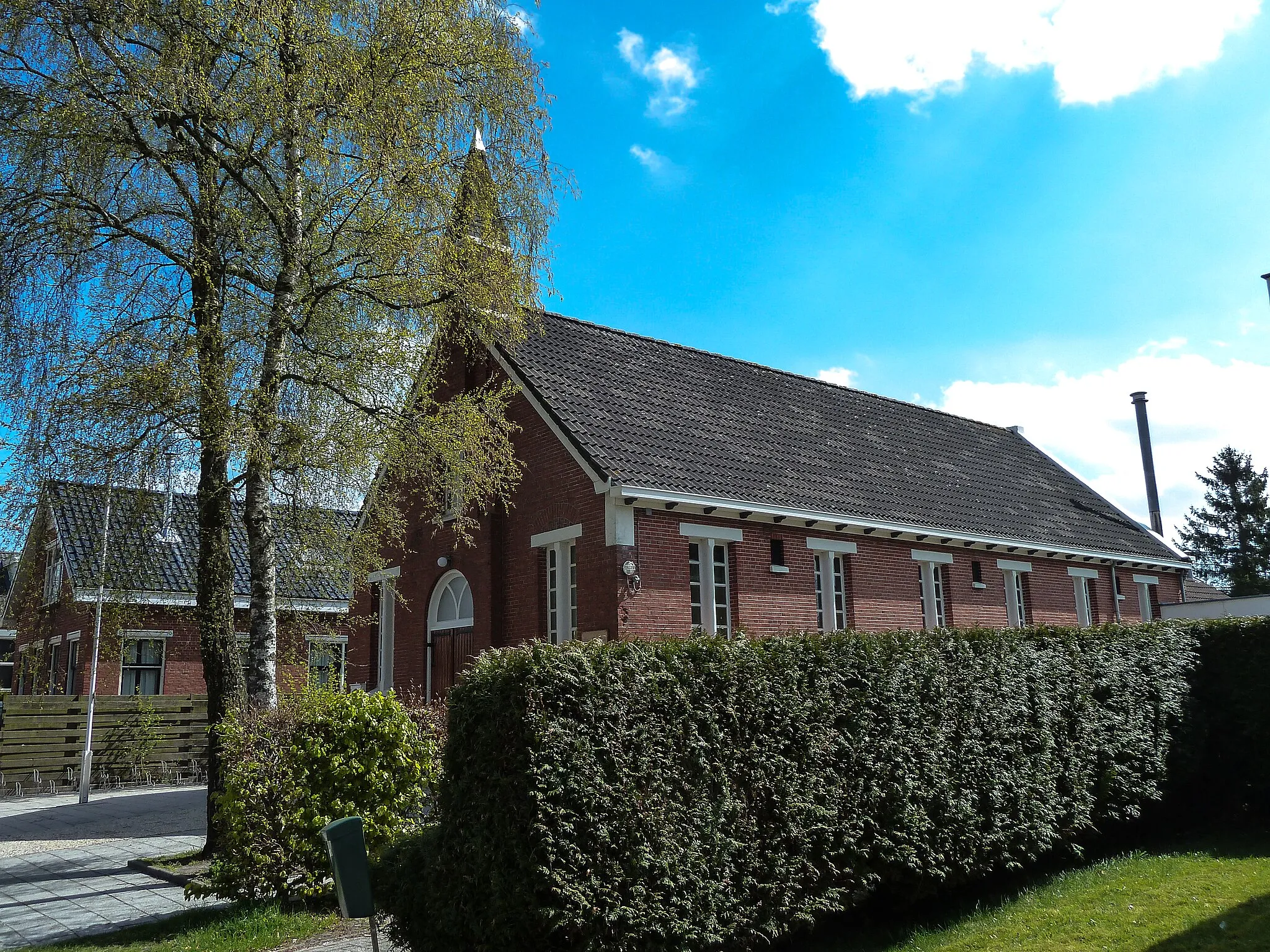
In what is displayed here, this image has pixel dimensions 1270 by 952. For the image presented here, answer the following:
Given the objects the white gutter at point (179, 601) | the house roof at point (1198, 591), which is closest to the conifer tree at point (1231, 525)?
the house roof at point (1198, 591)

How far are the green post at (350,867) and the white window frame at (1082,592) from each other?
74.0 ft

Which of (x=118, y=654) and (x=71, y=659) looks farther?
(x=71, y=659)

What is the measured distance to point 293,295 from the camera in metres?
12.7

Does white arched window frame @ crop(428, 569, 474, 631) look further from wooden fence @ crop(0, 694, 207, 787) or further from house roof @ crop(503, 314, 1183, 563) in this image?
wooden fence @ crop(0, 694, 207, 787)

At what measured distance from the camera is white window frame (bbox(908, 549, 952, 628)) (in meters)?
20.4

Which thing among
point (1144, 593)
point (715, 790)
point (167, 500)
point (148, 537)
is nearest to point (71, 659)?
point (148, 537)

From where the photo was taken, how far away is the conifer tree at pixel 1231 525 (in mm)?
56219

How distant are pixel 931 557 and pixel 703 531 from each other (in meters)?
6.93

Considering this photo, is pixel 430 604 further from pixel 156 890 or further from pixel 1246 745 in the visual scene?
pixel 1246 745

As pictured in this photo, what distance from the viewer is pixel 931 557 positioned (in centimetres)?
2061

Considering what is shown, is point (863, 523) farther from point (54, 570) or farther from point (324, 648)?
point (54, 570)

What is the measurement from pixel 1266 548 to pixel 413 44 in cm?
5848

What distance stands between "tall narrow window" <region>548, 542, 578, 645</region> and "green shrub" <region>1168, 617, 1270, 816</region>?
353 inches

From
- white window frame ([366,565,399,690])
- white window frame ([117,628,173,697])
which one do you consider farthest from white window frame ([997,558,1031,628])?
white window frame ([117,628,173,697])
